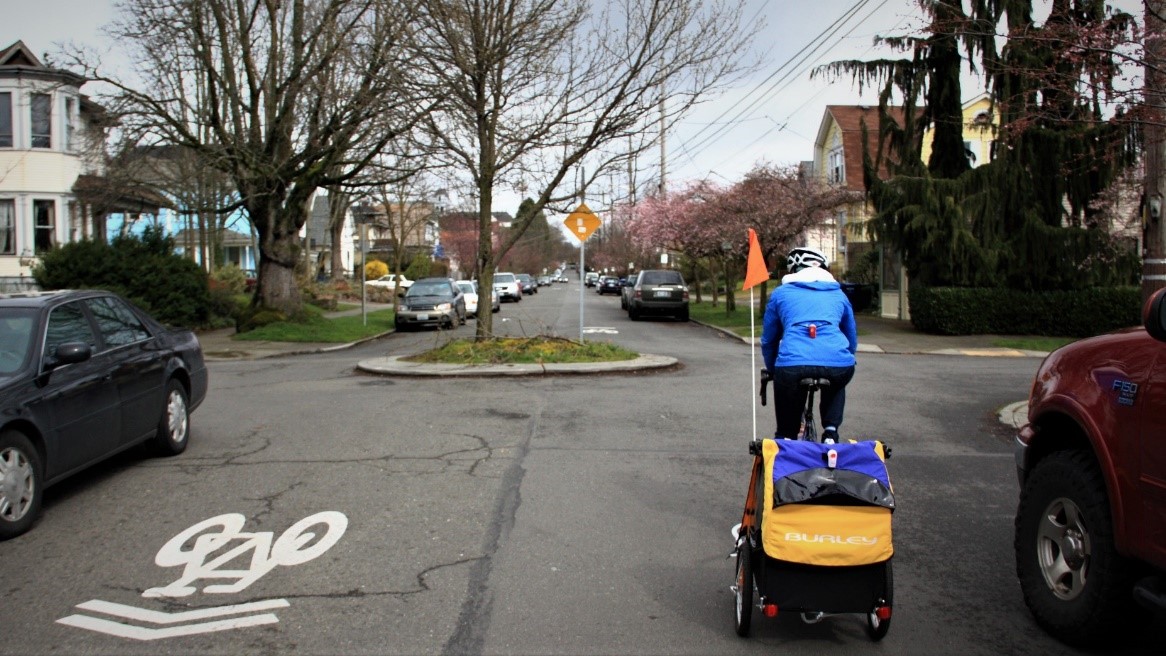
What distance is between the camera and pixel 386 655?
423 centimetres

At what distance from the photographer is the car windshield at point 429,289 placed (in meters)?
29.2

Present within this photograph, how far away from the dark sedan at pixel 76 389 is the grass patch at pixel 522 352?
21.9 ft

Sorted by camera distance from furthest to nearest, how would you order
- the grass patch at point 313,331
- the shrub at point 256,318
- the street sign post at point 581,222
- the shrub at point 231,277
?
the shrub at point 231,277
the shrub at point 256,318
the grass patch at point 313,331
the street sign post at point 581,222

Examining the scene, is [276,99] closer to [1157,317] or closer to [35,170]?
[35,170]

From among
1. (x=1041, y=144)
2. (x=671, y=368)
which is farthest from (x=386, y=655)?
(x=1041, y=144)

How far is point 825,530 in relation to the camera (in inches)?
160

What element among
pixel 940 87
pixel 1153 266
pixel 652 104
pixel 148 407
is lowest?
pixel 148 407

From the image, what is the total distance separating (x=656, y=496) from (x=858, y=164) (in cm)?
3502

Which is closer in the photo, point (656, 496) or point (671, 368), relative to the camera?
point (656, 496)

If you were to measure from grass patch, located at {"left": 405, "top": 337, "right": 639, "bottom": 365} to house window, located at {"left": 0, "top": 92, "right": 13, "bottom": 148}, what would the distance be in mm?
21216

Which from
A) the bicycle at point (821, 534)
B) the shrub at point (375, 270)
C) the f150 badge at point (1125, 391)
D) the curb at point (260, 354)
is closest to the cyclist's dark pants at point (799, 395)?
the bicycle at point (821, 534)

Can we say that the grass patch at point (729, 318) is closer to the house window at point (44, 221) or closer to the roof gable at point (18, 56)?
the house window at point (44, 221)

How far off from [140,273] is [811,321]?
75.4 feet

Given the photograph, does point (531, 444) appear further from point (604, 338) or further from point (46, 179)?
point (46, 179)
